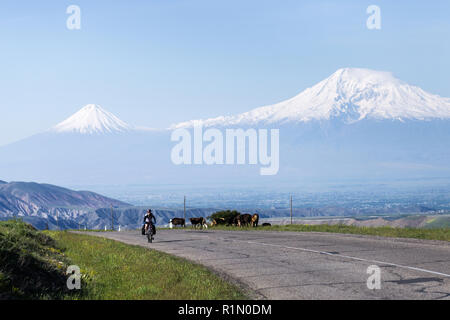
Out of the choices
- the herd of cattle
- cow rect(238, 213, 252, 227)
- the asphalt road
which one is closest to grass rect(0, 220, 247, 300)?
the asphalt road

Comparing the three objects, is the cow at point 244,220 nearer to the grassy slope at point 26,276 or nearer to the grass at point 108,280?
the grass at point 108,280

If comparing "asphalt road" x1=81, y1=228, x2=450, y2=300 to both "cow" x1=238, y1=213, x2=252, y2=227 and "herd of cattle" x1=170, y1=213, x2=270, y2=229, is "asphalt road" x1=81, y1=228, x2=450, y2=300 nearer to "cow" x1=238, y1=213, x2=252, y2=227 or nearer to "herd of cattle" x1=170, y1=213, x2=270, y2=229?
"herd of cattle" x1=170, y1=213, x2=270, y2=229

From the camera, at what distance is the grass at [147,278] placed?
11992 millimetres

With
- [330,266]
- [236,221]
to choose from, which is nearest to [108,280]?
[330,266]

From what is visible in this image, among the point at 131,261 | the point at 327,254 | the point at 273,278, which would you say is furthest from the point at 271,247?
the point at 273,278

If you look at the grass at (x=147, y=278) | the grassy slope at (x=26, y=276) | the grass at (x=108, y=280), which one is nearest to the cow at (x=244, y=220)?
the grass at (x=147, y=278)

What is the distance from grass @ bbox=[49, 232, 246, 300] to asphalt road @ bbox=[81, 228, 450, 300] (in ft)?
2.38

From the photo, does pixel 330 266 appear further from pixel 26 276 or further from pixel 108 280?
pixel 26 276

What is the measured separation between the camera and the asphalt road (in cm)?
1180

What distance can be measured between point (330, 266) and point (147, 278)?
4.87 m

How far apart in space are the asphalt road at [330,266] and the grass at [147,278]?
0.72 metres
